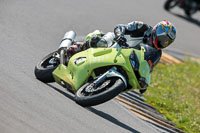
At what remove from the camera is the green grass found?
9.05 m

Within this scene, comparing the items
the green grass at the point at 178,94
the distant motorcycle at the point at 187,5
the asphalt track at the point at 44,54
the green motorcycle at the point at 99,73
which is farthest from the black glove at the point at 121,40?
the distant motorcycle at the point at 187,5

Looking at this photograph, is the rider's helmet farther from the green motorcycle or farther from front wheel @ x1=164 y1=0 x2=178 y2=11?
front wheel @ x1=164 y1=0 x2=178 y2=11

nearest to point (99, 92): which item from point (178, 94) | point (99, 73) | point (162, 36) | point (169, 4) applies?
point (99, 73)

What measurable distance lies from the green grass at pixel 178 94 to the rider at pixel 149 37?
1.90m

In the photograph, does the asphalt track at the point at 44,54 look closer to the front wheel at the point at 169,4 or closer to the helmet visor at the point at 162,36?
the helmet visor at the point at 162,36

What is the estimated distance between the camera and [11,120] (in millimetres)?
4777

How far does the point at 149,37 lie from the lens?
7438 mm

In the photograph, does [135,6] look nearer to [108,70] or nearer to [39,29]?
[39,29]

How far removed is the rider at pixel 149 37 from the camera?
716 cm

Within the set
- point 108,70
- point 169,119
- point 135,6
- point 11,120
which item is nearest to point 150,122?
point 169,119

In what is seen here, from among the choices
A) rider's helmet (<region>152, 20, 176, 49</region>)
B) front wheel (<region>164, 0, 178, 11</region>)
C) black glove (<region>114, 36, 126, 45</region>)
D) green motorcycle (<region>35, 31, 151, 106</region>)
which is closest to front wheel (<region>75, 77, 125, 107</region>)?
green motorcycle (<region>35, 31, 151, 106</region>)

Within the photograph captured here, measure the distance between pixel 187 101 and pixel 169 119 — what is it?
64.9 inches

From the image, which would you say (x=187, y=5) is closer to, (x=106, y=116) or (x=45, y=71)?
(x=45, y=71)

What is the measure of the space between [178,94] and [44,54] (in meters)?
3.29
